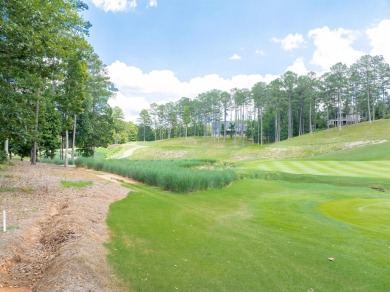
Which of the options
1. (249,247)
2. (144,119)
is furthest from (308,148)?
(144,119)

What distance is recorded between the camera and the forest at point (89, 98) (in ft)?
32.7

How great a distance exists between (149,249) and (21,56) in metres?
6.85

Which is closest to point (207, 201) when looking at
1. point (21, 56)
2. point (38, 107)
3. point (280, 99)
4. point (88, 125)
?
point (21, 56)

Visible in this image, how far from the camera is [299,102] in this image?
74.9 m

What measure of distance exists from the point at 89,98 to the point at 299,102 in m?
54.1

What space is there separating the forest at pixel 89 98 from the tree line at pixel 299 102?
0.21m

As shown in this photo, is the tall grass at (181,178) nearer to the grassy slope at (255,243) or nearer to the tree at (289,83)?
the grassy slope at (255,243)

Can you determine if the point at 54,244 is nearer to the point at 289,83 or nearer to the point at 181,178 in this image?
the point at 181,178

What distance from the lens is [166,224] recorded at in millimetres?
8891

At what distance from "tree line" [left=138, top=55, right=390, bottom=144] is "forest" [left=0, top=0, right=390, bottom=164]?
0.70ft

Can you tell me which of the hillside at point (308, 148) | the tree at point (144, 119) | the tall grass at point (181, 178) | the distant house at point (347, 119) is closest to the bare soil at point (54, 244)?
the tall grass at point (181, 178)

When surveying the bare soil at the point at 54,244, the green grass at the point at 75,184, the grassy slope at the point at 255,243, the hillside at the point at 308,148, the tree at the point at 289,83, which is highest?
the tree at the point at 289,83

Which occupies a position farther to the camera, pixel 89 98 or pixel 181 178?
pixel 89 98

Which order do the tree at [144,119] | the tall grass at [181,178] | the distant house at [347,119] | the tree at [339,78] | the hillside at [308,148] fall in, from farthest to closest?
the tree at [144,119] < the distant house at [347,119] < the tree at [339,78] < the hillside at [308,148] < the tall grass at [181,178]
